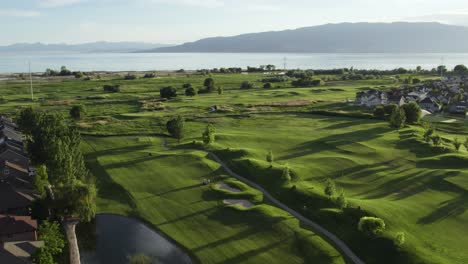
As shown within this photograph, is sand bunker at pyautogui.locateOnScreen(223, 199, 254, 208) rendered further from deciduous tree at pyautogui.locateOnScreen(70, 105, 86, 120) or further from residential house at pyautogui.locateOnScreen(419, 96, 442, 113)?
residential house at pyautogui.locateOnScreen(419, 96, 442, 113)

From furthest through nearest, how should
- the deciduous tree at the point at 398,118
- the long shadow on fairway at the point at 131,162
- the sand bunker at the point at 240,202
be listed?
the deciduous tree at the point at 398,118
the long shadow on fairway at the point at 131,162
the sand bunker at the point at 240,202

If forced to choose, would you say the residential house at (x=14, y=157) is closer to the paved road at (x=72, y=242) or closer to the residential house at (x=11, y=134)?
the residential house at (x=11, y=134)

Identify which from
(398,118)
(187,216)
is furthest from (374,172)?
(398,118)

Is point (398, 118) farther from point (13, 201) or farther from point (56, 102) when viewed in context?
point (56, 102)

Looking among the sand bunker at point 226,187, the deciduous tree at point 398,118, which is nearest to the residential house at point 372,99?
the deciduous tree at point 398,118

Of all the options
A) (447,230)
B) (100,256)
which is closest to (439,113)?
(447,230)

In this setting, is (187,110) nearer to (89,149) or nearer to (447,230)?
(89,149)

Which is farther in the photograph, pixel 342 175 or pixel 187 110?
pixel 187 110
